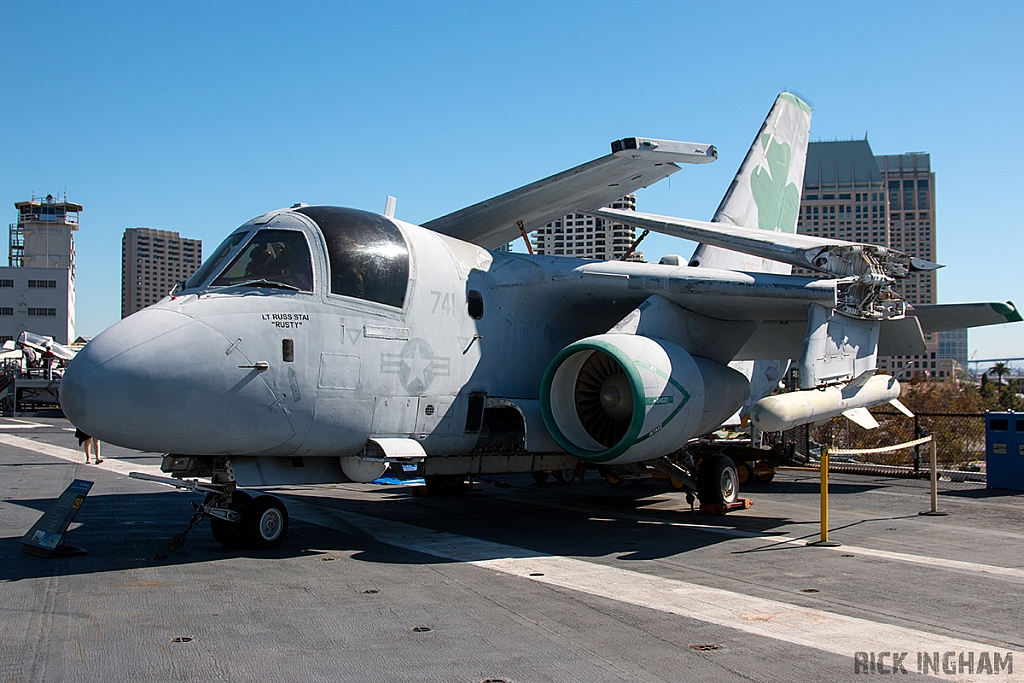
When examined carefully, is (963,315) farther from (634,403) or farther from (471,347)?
(471,347)

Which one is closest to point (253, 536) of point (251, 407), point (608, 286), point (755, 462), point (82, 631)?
point (251, 407)

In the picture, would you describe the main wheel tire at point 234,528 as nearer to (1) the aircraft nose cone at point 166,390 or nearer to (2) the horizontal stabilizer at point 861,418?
(1) the aircraft nose cone at point 166,390

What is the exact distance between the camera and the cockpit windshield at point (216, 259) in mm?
8969

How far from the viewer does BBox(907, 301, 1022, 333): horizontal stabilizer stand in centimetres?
1227

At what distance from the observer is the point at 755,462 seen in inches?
707

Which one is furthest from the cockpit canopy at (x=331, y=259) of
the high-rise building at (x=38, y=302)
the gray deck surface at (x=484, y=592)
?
the high-rise building at (x=38, y=302)

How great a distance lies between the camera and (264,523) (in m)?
9.34

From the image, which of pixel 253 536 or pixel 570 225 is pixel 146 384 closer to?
pixel 253 536

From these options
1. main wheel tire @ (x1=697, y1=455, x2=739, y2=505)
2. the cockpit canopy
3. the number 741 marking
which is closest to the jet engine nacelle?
the number 741 marking

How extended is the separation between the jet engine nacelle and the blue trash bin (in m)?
7.85

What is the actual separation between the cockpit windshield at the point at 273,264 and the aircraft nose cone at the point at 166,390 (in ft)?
2.88

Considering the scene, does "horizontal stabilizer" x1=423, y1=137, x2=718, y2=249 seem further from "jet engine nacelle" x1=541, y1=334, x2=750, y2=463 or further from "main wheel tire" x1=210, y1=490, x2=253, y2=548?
"main wheel tire" x1=210, y1=490, x2=253, y2=548

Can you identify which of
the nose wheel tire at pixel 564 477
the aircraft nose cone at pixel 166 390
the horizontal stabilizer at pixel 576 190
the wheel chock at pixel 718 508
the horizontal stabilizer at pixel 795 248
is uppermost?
the horizontal stabilizer at pixel 576 190

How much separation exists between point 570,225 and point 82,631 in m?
17.8
